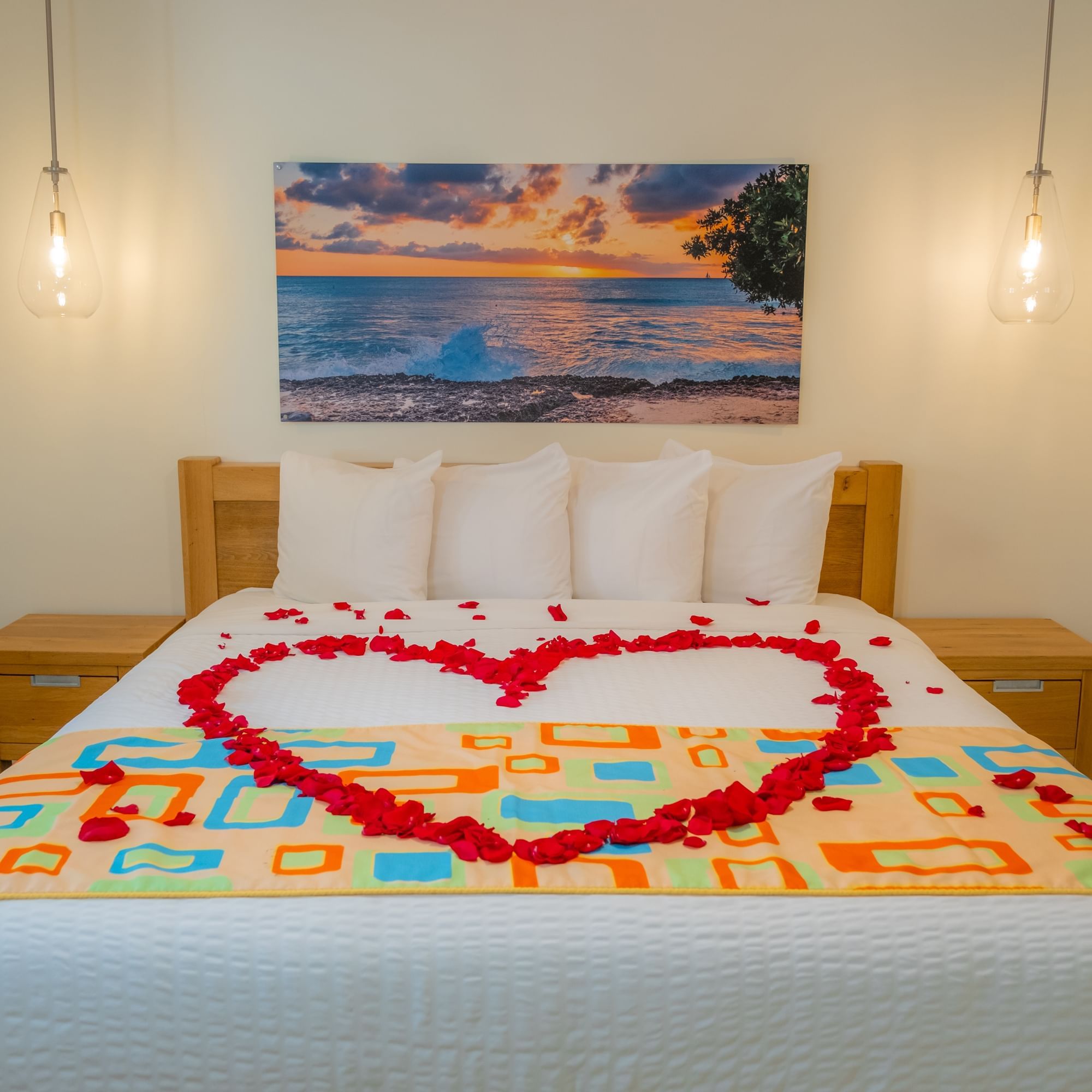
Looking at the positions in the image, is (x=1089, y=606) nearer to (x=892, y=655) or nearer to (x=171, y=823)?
(x=892, y=655)

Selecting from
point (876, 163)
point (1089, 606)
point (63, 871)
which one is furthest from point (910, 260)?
point (63, 871)

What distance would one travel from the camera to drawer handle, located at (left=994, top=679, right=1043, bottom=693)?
9.08 ft

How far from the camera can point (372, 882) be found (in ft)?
4.47

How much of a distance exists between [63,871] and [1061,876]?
137 centimetres

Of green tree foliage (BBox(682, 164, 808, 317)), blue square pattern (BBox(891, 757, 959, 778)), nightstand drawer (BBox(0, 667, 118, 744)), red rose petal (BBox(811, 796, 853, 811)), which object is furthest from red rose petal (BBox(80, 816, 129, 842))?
green tree foliage (BBox(682, 164, 808, 317))

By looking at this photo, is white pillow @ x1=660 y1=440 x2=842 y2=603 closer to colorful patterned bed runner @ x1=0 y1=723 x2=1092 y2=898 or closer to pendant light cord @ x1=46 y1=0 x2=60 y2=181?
colorful patterned bed runner @ x1=0 y1=723 x2=1092 y2=898

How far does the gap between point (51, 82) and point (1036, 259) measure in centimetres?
268

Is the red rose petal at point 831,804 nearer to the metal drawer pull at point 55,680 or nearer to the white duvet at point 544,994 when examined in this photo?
the white duvet at point 544,994

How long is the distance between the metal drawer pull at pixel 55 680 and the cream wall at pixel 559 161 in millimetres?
440

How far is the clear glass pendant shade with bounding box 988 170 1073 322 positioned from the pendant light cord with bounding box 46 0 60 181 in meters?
0.15

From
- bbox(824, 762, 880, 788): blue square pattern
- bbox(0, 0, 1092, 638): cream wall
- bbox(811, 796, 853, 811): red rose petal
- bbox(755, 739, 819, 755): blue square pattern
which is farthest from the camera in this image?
bbox(0, 0, 1092, 638): cream wall

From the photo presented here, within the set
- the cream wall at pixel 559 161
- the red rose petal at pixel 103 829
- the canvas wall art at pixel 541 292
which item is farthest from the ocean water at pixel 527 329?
the red rose petal at pixel 103 829

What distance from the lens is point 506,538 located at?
109 inches

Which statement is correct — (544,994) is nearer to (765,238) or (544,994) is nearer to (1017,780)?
(1017,780)
